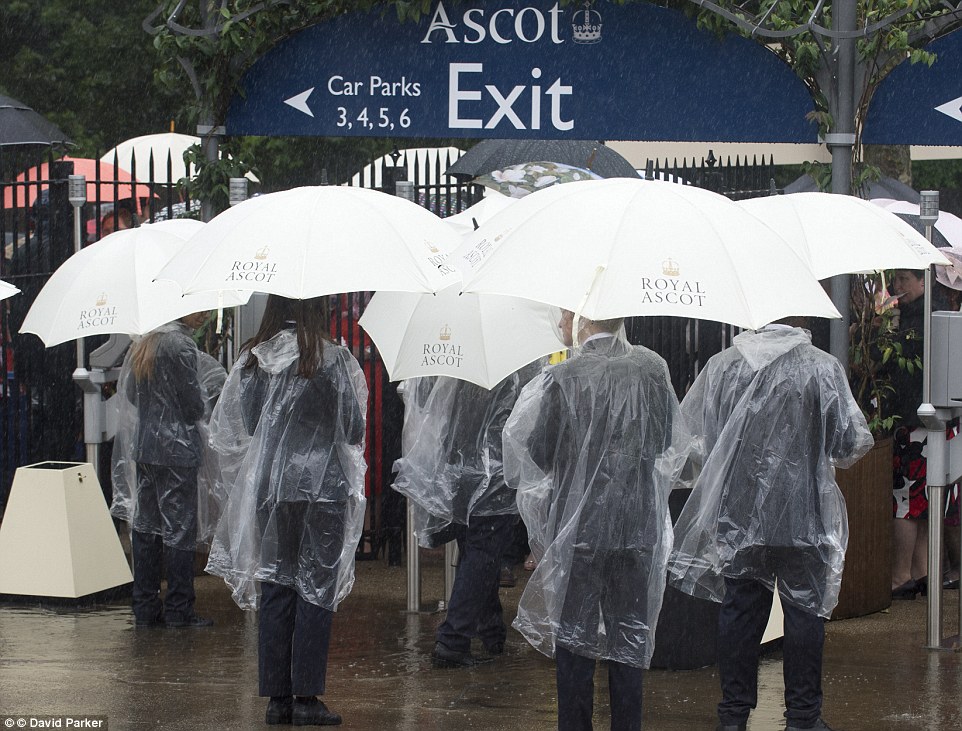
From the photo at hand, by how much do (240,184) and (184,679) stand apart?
2706 millimetres

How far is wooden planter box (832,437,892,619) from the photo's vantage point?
26.5ft

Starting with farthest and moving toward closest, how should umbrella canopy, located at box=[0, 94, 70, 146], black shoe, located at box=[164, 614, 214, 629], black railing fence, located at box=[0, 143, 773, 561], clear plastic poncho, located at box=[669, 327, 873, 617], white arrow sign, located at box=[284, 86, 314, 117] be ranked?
umbrella canopy, located at box=[0, 94, 70, 146]
black railing fence, located at box=[0, 143, 773, 561]
white arrow sign, located at box=[284, 86, 314, 117]
black shoe, located at box=[164, 614, 214, 629]
clear plastic poncho, located at box=[669, 327, 873, 617]

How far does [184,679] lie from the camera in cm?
700

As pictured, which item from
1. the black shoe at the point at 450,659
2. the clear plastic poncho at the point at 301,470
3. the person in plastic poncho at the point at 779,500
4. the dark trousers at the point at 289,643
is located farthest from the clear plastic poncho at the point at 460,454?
the person in plastic poncho at the point at 779,500

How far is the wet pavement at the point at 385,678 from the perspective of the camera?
639cm

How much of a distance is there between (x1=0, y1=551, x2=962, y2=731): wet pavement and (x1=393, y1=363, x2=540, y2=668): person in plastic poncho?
237 millimetres

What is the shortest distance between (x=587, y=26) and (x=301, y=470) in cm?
334

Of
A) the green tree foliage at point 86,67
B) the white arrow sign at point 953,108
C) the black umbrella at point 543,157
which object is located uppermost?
the green tree foliage at point 86,67

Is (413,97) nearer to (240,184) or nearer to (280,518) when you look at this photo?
(240,184)

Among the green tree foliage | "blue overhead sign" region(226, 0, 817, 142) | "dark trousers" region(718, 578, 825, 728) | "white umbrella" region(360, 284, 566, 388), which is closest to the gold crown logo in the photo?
"blue overhead sign" region(226, 0, 817, 142)

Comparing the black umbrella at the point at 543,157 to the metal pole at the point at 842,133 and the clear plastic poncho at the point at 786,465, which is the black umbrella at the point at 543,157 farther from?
the clear plastic poncho at the point at 786,465

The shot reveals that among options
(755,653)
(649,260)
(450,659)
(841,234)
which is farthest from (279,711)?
(841,234)

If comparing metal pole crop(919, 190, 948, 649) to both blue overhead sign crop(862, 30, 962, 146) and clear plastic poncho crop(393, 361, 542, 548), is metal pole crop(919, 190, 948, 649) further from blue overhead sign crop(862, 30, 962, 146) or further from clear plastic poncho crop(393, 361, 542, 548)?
clear plastic poncho crop(393, 361, 542, 548)

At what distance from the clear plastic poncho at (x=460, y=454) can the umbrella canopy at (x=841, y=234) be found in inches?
59.3
